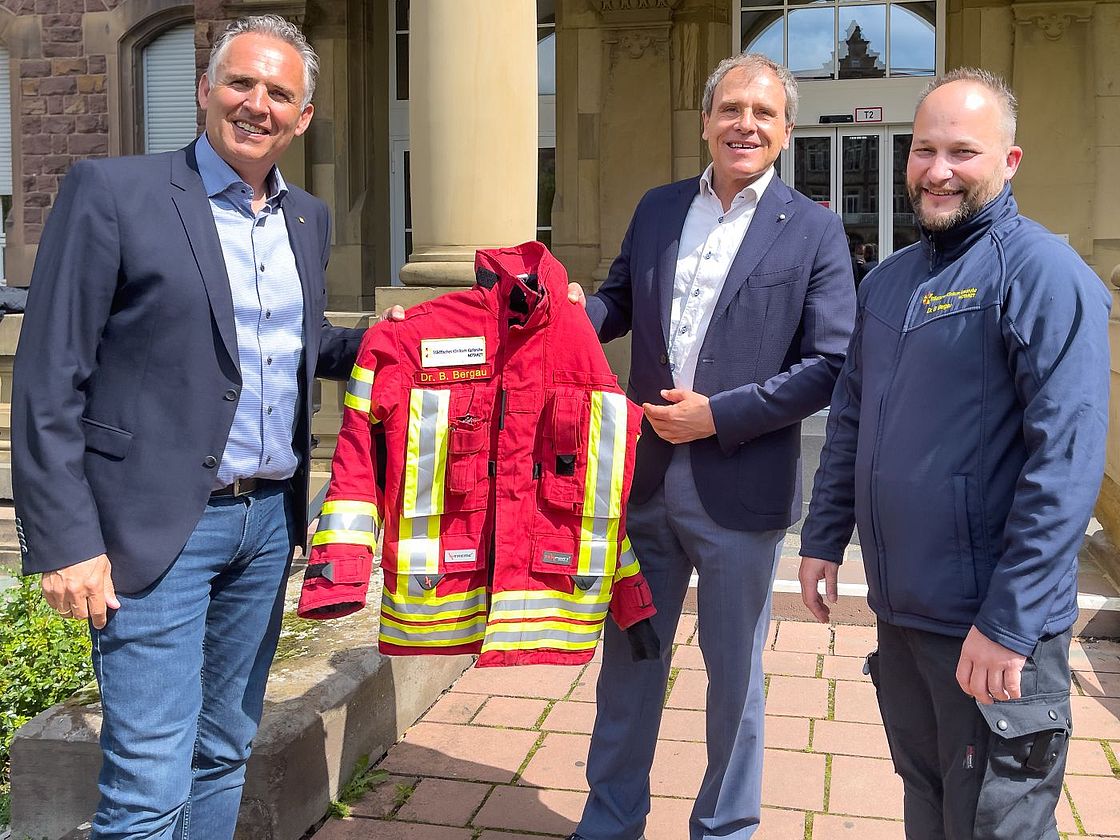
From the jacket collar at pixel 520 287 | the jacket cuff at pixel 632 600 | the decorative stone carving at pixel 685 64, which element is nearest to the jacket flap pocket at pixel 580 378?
the jacket collar at pixel 520 287

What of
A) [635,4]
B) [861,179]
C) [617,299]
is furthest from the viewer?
[861,179]

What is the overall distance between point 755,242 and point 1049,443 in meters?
1.11

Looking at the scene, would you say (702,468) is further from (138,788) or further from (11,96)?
(11,96)

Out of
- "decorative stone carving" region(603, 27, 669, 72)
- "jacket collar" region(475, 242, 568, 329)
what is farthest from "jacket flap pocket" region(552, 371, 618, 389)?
"decorative stone carving" region(603, 27, 669, 72)

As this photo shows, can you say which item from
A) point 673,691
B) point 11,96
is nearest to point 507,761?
point 673,691

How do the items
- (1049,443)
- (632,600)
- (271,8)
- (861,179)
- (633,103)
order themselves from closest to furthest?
(1049,443), (632,600), (633,103), (861,179), (271,8)

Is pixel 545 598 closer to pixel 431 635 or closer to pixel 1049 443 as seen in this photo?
pixel 431 635

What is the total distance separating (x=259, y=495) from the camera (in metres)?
2.68

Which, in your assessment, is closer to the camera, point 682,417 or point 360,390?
point 360,390

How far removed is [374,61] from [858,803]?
35.4ft

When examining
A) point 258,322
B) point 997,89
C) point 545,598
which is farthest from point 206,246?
point 997,89

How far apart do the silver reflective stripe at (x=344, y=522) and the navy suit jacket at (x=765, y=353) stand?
29.8 inches

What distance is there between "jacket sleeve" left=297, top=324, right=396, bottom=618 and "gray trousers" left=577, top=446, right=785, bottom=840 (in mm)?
736

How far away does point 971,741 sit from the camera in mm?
2281
